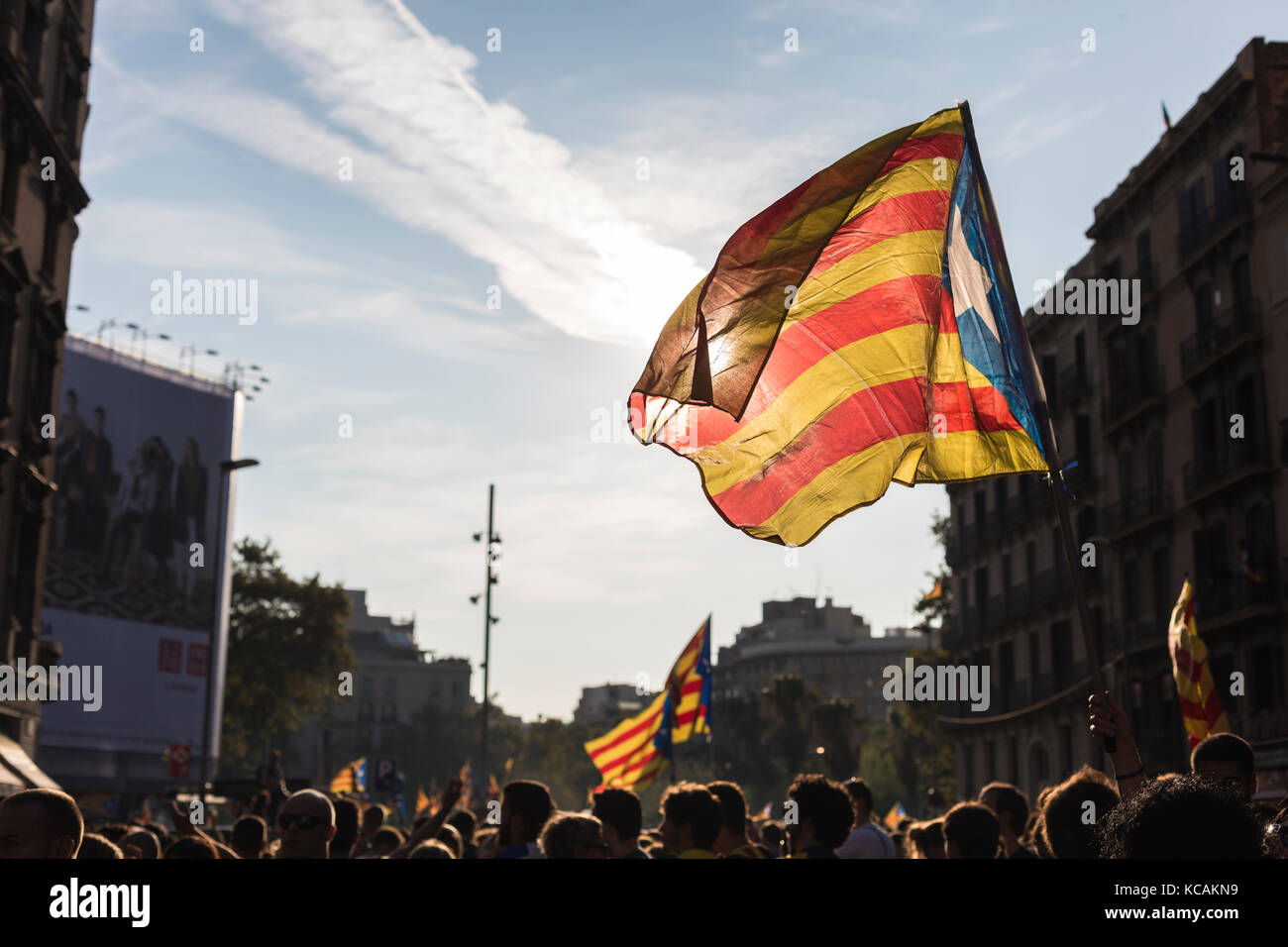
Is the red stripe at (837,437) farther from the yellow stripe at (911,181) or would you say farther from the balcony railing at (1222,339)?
the balcony railing at (1222,339)

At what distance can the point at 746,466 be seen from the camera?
21.9 ft

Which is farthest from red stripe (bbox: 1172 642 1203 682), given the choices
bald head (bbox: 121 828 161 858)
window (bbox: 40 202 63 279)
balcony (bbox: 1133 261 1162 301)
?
balcony (bbox: 1133 261 1162 301)

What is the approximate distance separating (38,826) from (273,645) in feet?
197

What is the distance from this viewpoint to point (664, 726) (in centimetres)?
2147

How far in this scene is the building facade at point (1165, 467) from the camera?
31844 millimetres

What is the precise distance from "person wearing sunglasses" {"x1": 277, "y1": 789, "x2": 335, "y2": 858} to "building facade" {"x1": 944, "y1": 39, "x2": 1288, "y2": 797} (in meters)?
19.4

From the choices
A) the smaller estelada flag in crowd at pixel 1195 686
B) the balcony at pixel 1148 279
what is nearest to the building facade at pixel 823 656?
the balcony at pixel 1148 279

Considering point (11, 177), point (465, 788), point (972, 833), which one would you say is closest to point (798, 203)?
point (972, 833)

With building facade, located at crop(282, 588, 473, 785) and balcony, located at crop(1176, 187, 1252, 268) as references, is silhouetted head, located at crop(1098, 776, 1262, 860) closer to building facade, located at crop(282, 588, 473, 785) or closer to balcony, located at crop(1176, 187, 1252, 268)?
balcony, located at crop(1176, 187, 1252, 268)

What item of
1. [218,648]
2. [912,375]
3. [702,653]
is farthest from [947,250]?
[218,648]

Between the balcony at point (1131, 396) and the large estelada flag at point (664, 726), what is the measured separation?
20.2 metres
